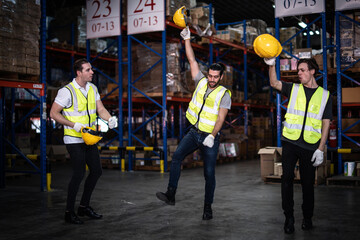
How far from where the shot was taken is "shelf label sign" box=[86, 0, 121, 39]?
11.5 meters

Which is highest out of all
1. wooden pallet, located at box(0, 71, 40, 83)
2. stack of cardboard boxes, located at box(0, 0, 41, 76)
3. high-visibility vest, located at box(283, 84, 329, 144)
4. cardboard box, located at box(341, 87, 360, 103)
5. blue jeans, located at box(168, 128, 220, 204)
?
stack of cardboard boxes, located at box(0, 0, 41, 76)

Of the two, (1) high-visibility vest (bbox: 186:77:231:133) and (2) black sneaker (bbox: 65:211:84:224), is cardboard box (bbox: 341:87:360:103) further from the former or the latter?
(2) black sneaker (bbox: 65:211:84:224)

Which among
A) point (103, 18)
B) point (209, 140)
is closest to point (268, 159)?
point (209, 140)

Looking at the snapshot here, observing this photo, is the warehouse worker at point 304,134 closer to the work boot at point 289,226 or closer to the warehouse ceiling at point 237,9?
the work boot at point 289,226

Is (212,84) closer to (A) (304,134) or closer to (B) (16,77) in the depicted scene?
(A) (304,134)

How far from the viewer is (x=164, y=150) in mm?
11062

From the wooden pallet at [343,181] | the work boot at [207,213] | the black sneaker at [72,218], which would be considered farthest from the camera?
the wooden pallet at [343,181]

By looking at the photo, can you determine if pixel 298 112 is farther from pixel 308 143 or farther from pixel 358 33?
pixel 358 33

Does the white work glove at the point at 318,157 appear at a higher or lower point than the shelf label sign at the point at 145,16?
lower

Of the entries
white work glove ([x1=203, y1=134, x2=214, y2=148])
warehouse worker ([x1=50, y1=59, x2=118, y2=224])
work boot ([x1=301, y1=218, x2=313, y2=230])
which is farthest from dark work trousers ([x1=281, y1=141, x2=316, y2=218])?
warehouse worker ([x1=50, y1=59, x2=118, y2=224])

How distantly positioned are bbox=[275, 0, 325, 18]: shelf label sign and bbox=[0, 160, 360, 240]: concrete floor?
3625 mm

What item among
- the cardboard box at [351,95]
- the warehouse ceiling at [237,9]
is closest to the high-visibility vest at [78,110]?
the cardboard box at [351,95]

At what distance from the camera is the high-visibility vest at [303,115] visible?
452 cm

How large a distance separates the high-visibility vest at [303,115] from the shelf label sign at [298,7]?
15.7 feet
